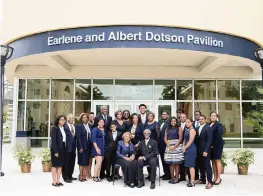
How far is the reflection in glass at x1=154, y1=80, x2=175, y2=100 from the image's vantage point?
15.6 metres

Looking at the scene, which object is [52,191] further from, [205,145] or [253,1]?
[253,1]

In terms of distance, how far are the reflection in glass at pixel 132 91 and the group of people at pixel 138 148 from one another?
7679 millimetres

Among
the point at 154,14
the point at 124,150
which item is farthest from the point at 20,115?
the point at 124,150

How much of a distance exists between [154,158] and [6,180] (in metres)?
3.66

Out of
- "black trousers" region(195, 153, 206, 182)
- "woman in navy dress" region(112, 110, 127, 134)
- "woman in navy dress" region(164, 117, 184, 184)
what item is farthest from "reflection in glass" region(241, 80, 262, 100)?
"woman in navy dress" region(112, 110, 127, 134)

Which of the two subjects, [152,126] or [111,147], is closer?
[111,147]

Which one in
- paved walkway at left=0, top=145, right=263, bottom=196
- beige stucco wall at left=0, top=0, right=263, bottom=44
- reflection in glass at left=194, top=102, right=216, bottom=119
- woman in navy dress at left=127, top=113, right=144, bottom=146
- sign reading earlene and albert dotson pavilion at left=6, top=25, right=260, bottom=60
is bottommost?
paved walkway at left=0, top=145, right=263, bottom=196

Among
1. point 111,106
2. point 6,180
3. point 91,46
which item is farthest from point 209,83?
point 6,180

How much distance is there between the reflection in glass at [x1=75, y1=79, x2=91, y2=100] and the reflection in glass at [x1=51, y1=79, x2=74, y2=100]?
→ 29 cm

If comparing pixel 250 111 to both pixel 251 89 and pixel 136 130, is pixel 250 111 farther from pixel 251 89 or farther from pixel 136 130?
pixel 136 130

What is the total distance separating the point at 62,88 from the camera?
1570cm

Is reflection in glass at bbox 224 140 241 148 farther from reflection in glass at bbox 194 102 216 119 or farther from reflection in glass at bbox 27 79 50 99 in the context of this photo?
reflection in glass at bbox 27 79 50 99

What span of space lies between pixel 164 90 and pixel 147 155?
8833 millimetres

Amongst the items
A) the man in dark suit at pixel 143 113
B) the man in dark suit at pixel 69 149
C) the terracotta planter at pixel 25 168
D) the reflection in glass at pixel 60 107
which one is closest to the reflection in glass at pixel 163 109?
the reflection in glass at pixel 60 107
